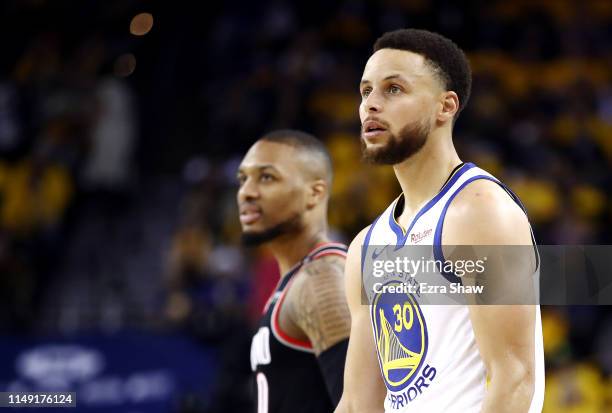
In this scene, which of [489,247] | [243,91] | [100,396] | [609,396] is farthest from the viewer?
[243,91]

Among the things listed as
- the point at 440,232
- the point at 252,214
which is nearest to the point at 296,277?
the point at 252,214

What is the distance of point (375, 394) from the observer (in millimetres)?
3596

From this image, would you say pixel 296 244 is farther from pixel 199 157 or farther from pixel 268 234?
pixel 199 157

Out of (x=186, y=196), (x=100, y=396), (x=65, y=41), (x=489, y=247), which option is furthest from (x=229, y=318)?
(x=489, y=247)

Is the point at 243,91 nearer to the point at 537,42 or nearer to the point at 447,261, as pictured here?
the point at 537,42

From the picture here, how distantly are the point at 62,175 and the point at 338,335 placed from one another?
716 centimetres

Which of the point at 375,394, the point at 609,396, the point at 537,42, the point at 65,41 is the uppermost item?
the point at 537,42

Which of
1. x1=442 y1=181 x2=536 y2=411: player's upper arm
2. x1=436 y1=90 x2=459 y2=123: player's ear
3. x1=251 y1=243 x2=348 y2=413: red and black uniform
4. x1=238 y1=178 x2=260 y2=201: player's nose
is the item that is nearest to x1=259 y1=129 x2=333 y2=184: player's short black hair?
x1=238 y1=178 x2=260 y2=201: player's nose

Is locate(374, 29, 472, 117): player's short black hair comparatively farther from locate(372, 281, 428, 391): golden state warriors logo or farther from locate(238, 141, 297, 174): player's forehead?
locate(238, 141, 297, 174): player's forehead

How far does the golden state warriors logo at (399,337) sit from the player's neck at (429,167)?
1.14 ft

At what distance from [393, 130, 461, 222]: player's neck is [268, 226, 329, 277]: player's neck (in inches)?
57.7

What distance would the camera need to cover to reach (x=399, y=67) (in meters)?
3.44

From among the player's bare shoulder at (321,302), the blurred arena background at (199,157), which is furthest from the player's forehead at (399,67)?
the blurred arena background at (199,157)
